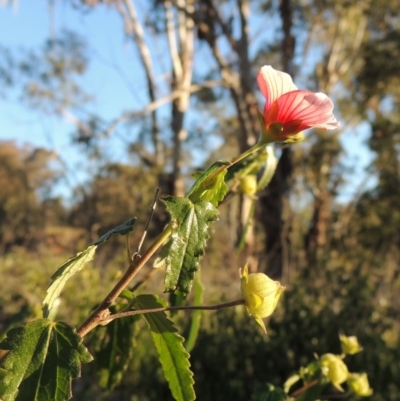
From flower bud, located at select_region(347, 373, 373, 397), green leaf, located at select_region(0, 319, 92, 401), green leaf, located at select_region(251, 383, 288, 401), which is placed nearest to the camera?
green leaf, located at select_region(0, 319, 92, 401)

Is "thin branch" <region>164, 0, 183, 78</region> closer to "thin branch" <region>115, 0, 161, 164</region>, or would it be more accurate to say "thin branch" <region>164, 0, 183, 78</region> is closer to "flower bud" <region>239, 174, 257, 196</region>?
"thin branch" <region>115, 0, 161, 164</region>

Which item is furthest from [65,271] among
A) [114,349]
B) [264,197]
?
[264,197]

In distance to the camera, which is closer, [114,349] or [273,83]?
[273,83]

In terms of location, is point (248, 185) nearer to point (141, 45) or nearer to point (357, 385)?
point (357, 385)

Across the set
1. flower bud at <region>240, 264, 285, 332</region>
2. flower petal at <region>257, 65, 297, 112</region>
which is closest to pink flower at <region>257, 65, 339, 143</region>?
flower petal at <region>257, 65, 297, 112</region>

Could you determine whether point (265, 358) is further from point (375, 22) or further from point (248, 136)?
point (375, 22)

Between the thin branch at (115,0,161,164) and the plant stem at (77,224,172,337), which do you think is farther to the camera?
the thin branch at (115,0,161,164)
